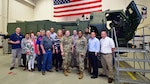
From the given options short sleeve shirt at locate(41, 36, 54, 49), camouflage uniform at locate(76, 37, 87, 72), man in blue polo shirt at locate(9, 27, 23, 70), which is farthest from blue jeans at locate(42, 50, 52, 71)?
man in blue polo shirt at locate(9, 27, 23, 70)

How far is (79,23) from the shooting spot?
7.53m

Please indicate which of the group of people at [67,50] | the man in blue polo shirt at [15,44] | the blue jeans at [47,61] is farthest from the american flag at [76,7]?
the blue jeans at [47,61]

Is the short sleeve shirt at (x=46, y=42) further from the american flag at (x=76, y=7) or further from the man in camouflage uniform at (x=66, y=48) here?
the american flag at (x=76, y=7)

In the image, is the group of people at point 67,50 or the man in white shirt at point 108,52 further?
the group of people at point 67,50

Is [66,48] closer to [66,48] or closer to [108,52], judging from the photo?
[66,48]

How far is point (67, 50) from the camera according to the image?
4.62 meters

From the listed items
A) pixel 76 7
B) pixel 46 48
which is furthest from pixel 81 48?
pixel 76 7

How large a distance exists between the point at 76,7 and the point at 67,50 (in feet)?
23.5

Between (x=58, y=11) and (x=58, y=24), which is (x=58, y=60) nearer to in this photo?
(x=58, y=24)

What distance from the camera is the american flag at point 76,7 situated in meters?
10.5

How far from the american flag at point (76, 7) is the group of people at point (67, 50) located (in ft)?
18.9

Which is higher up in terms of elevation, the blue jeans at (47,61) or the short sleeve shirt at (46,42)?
the short sleeve shirt at (46,42)

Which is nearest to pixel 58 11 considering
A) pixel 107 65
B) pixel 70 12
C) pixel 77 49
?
pixel 70 12

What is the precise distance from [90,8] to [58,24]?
3653 millimetres
